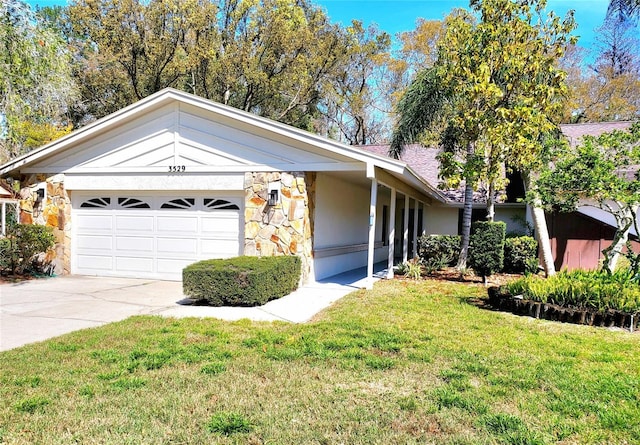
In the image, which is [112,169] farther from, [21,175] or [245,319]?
[245,319]

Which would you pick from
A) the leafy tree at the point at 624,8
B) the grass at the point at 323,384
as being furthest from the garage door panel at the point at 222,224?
the leafy tree at the point at 624,8

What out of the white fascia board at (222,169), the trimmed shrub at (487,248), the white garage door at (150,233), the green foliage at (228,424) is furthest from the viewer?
the trimmed shrub at (487,248)

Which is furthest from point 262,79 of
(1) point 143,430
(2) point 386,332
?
(1) point 143,430

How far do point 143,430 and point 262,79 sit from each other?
22626 mm

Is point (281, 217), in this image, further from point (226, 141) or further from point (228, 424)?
point (228, 424)

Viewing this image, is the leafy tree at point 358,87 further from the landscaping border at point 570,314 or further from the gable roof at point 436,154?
the landscaping border at point 570,314

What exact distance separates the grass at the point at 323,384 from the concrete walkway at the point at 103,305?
0.65 m

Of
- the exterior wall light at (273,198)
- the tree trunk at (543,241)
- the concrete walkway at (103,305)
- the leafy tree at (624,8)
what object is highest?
the leafy tree at (624,8)

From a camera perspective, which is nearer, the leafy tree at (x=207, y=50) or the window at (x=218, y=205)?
the window at (x=218, y=205)

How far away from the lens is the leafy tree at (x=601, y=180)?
24.8 ft

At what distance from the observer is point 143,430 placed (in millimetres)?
3418

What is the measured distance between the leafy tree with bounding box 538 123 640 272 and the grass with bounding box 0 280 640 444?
2351mm

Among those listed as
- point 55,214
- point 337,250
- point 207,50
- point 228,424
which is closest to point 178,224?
point 55,214

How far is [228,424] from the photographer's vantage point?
3525 mm
